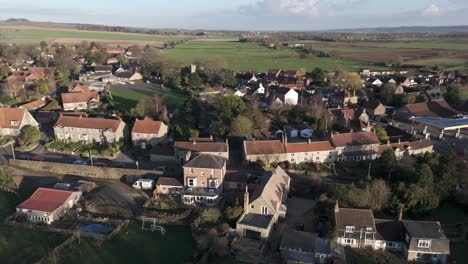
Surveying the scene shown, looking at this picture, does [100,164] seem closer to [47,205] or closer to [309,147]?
[47,205]

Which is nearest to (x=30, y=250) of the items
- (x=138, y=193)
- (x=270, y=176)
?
(x=138, y=193)

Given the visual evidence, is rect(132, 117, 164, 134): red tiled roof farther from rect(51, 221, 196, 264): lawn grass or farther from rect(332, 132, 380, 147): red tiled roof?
rect(332, 132, 380, 147): red tiled roof

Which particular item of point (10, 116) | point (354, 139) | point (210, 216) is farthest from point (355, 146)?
point (10, 116)

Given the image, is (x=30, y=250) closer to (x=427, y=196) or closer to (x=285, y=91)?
(x=427, y=196)

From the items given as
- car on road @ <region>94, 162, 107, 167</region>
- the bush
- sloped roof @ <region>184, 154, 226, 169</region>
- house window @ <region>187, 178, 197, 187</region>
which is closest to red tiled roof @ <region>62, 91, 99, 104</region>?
car on road @ <region>94, 162, 107, 167</region>

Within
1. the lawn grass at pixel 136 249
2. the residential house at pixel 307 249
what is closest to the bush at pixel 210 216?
the lawn grass at pixel 136 249

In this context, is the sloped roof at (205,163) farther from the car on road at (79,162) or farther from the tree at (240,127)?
the car on road at (79,162)
